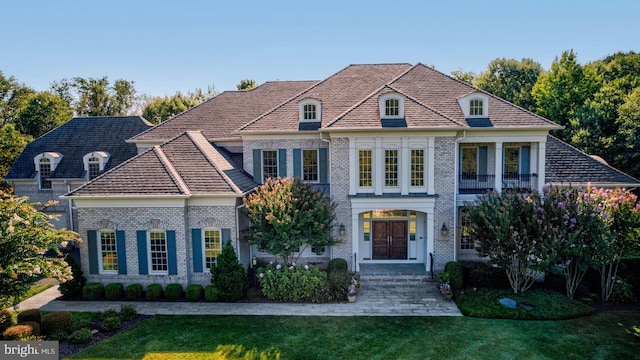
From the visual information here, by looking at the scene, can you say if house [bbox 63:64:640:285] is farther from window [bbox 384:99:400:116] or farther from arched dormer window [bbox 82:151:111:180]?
arched dormer window [bbox 82:151:111:180]

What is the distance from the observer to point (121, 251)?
58.2ft

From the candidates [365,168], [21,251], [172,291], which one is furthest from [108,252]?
[365,168]

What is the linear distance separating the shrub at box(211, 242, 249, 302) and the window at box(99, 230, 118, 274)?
488 cm

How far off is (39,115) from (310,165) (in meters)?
43.4

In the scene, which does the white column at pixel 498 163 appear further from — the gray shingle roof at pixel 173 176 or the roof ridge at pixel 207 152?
the roof ridge at pixel 207 152

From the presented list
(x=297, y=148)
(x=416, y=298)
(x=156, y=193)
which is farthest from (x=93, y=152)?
(x=416, y=298)

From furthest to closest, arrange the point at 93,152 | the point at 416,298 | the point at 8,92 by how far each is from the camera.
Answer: the point at 8,92
the point at 93,152
the point at 416,298

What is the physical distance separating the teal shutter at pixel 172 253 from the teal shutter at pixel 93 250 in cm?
343

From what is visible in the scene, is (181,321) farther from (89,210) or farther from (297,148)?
(297,148)

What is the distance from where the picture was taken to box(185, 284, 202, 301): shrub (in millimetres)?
17047

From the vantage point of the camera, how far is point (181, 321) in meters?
15.1

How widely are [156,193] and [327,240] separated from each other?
7816 mm

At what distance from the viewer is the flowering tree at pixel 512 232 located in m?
15.8

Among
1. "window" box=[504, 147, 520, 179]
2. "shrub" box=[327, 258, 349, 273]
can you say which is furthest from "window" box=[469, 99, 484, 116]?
"shrub" box=[327, 258, 349, 273]
